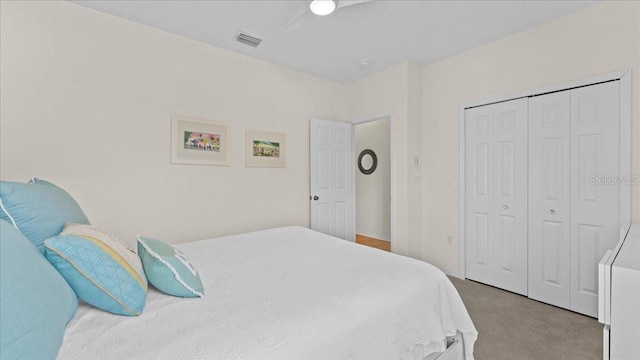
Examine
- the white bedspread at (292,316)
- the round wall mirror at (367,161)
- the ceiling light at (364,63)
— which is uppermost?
the ceiling light at (364,63)

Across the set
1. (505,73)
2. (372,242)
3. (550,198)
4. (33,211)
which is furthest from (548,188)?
(33,211)

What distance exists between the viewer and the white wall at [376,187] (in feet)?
16.8

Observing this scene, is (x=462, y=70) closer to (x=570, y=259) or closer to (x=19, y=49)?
(x=570, y=259)

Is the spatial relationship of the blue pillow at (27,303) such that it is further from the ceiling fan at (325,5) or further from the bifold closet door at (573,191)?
the bifold closet door at (573,191)

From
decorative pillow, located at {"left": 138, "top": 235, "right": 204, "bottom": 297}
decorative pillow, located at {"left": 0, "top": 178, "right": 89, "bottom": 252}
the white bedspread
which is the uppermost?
decorative pillow, located at {"left": 0, "top": 178, "right": 89, "bottom": 252}

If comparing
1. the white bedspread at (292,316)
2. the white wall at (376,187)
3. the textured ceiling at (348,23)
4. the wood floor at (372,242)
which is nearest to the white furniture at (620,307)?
the white bedspread at (292,316)

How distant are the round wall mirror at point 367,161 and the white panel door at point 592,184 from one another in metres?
3.12

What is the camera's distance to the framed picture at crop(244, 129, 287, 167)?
320 centimetres

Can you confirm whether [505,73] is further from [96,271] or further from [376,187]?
[96,271]

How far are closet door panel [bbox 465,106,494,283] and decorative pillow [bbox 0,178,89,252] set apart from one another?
341 centimetres

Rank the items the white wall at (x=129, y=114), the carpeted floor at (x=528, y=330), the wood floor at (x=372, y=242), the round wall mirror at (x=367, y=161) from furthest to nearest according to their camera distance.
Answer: the round wall mirror at (x=367, y=161), the wood floor at (x=372, y=242), the white wall at (x=129, y=114), the carpeted floor at (x=528, y=330)

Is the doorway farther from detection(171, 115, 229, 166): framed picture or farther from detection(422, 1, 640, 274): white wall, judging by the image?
detection(171, 115, 229, 166): framed picture

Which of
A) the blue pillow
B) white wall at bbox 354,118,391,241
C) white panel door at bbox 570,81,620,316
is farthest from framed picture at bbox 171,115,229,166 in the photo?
white panel door at bbox 570,81,620,316

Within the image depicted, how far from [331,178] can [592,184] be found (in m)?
2.60
